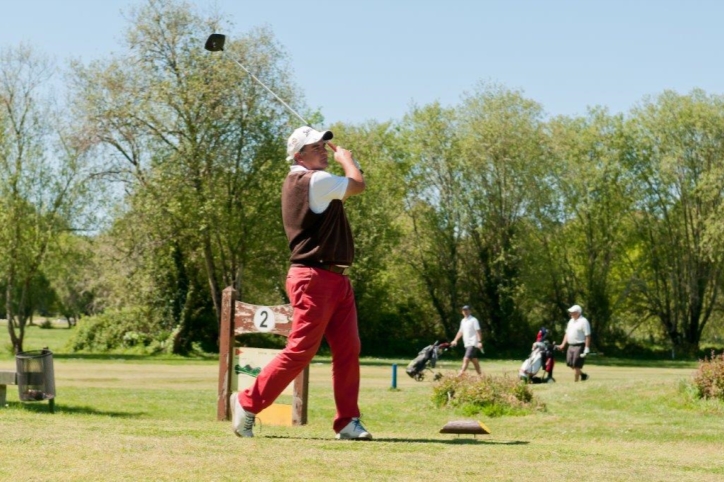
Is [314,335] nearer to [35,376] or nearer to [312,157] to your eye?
[312,157]

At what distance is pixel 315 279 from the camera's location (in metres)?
8.96

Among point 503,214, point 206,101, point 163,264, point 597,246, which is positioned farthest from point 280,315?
point 597,246

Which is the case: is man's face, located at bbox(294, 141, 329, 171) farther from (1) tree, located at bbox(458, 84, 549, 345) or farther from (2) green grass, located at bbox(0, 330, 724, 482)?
(1) tree, located at bbox(458, 84, 549, 345)

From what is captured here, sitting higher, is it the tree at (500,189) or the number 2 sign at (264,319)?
the tree at (500,189)

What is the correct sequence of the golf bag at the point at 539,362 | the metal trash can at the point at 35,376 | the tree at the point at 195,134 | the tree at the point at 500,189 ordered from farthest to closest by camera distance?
the tree at the point at 500,189 < the tree at the point at 195,134 < the golf bag at the point at 539,362 < the metal trash can at the point at 35,376

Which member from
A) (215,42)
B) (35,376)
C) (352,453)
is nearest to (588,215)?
(35,376)

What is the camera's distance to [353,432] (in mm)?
9492

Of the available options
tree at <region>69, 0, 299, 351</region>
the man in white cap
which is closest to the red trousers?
the man in white cap

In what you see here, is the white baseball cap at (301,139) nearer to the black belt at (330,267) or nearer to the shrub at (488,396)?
the black belt at (330,267)

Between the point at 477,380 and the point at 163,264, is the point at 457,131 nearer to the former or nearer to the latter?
the point at 163,264

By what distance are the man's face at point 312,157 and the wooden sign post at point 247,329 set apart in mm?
3286

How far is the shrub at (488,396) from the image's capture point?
1706 cm

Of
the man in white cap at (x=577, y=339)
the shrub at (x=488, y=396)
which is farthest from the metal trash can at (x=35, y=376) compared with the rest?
the man in white cap at (x=577, y=339)

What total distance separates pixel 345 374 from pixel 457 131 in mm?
51196
